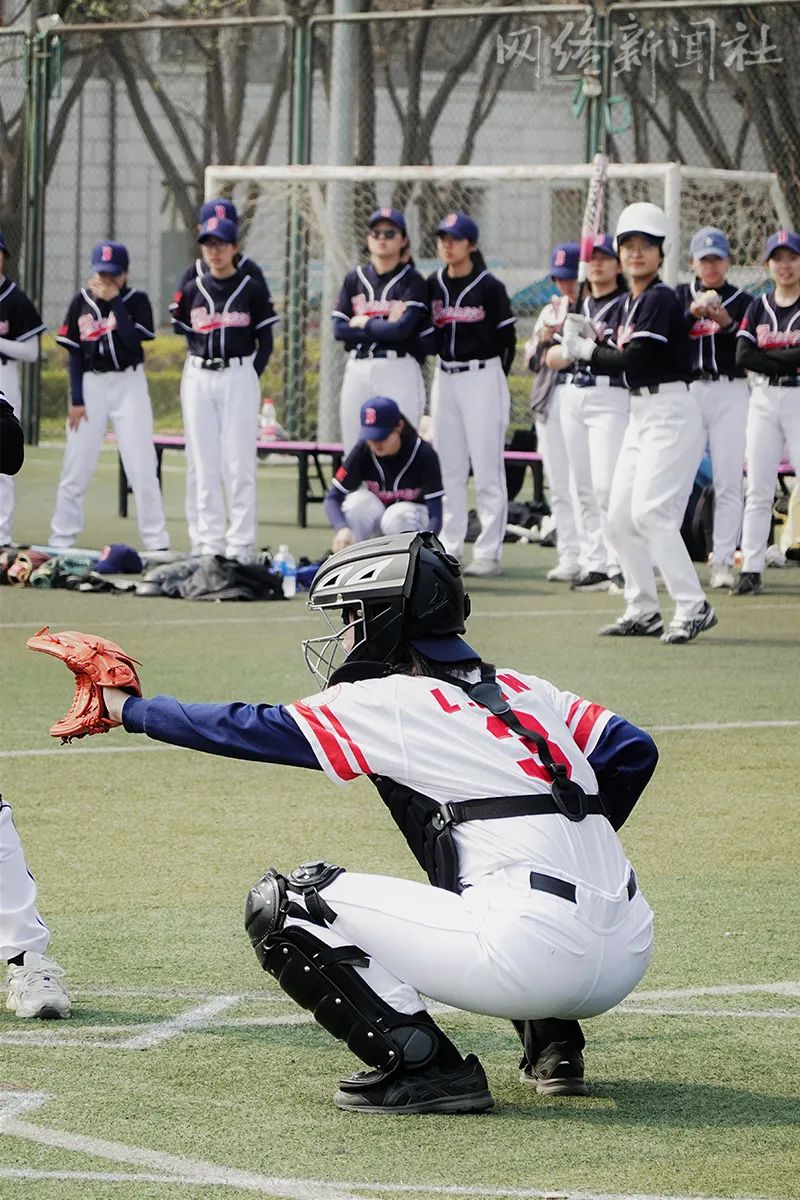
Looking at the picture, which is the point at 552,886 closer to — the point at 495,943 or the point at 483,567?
the point at 495,943

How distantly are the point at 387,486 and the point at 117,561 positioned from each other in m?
2.32

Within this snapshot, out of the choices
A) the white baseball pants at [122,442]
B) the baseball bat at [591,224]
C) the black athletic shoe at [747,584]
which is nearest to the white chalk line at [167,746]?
the black athletic shoe at [747,584]

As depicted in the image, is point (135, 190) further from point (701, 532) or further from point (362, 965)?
point (362, 965)

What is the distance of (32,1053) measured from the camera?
4.88 metres

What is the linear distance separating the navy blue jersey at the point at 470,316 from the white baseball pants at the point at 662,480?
120 inches

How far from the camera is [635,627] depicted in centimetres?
1222

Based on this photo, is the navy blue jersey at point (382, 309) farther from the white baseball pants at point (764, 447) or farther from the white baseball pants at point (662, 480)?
the white baseball pants at point (662, 480)

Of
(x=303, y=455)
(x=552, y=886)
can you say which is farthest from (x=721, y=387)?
(x=552, y=886)

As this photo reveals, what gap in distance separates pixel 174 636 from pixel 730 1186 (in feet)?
27.0

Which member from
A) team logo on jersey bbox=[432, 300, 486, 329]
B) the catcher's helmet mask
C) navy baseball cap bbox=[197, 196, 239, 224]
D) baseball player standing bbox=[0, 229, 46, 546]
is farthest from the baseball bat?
the catcher's helmet mask

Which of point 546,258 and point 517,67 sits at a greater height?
point 517,67

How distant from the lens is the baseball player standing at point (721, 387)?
563 inches

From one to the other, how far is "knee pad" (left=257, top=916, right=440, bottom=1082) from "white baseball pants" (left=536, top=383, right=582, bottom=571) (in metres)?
10.5

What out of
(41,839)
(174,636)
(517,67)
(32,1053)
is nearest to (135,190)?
(517,67)
